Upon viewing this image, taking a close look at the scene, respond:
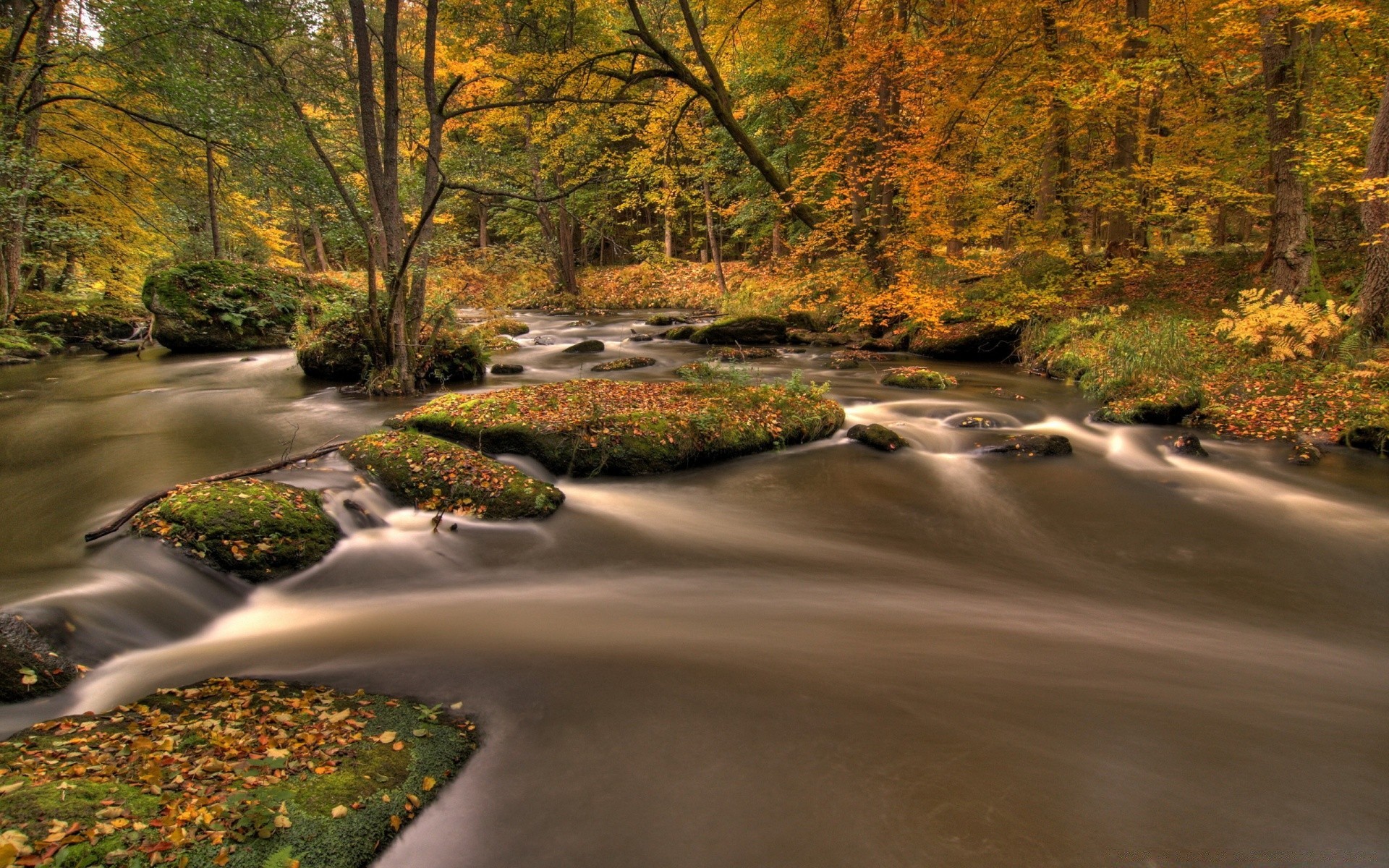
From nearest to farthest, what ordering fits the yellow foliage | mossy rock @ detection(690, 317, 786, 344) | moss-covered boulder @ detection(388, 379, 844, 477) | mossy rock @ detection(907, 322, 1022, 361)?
moss-covered boulder @ detection(388, 379, 844, 477), the yellow foliage, mossy rock @ detection(907, 322, 1022, 361), mossy rock @ detection(690, 317, 786, 344)

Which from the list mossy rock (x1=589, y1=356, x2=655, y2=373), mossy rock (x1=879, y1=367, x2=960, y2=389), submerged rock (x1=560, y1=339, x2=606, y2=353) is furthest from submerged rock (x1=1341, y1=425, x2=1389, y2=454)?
submerged rock (x1=560, y1=339, x2=606, y2=353)

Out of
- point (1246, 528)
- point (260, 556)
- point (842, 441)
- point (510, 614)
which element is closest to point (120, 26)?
point (260, 556)

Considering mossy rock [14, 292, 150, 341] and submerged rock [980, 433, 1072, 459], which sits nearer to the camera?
submerged rock [980, 433, 1072, 459]

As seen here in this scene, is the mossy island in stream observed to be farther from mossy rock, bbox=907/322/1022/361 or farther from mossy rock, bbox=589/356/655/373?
mossy rock, bbox=907/322/1022/361

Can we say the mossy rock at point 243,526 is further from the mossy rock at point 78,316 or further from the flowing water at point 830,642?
the mossy rock at point 78,316

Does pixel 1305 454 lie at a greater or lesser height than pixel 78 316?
lesser

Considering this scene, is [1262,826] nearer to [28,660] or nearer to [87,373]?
[28,660]

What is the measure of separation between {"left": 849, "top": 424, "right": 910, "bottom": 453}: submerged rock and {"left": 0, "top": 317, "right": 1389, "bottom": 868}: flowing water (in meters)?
0.27

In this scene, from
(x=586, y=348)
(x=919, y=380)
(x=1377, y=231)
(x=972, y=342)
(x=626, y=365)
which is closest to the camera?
(x=1377, y=231)

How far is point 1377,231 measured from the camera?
9039 mm

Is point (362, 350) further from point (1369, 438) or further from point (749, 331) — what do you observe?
point (1369, 438)

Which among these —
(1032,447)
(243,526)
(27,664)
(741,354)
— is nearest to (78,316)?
(741,354)

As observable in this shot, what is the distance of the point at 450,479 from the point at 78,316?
1577 cm

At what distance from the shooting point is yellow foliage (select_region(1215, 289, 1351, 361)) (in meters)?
9.20
